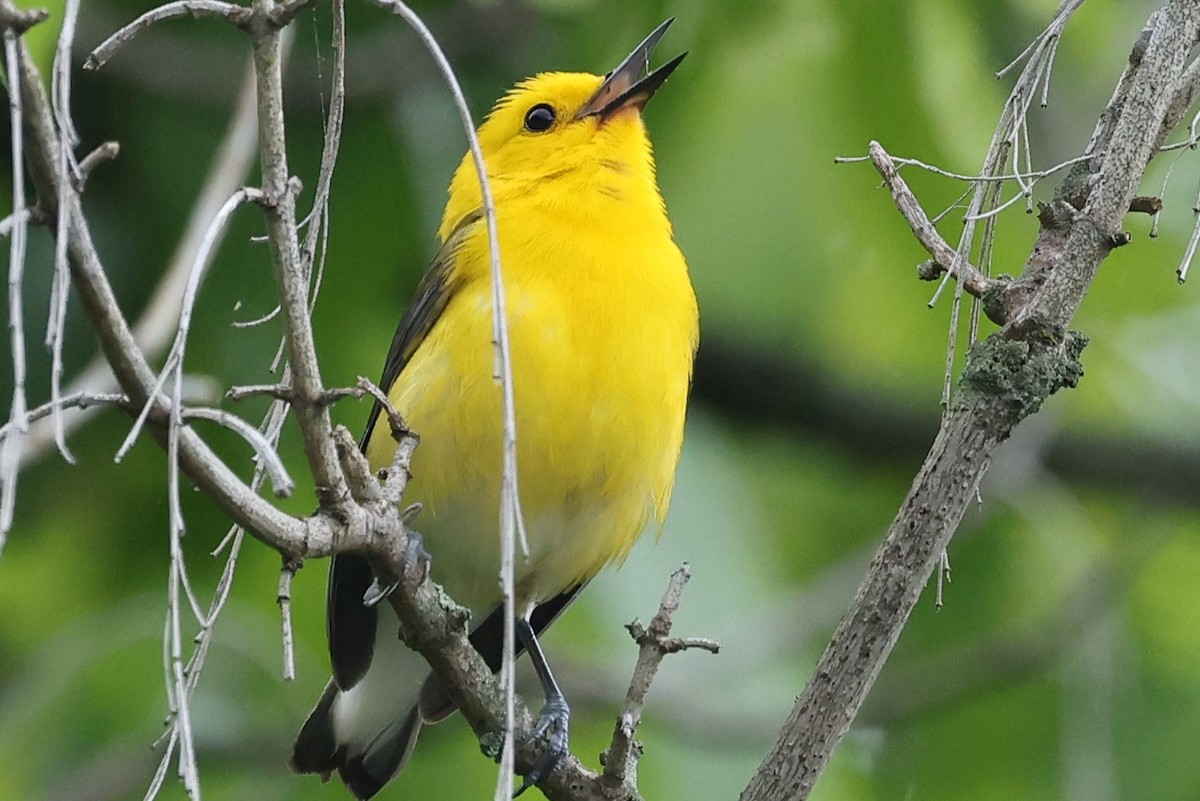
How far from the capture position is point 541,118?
447cm

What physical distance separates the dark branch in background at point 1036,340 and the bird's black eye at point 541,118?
1.97m

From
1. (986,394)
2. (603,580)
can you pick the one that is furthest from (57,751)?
(986,394)

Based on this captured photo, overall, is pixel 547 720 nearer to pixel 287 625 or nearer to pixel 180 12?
pixel 287 625

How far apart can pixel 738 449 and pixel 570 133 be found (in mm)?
1729

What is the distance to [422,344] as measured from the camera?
3.92 metres

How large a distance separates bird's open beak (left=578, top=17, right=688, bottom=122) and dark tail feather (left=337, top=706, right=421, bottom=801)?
5.37 feet

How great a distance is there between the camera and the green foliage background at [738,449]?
14.7 feet

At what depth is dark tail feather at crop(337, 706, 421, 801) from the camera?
427cm

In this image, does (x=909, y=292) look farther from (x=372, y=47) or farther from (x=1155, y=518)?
(x=372, y=47)

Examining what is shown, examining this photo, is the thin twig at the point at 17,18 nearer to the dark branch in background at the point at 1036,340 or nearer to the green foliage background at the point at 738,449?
the dark branch in background at the point at 1036,340

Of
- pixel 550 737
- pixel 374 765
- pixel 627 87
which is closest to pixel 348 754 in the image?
pixel 374 765

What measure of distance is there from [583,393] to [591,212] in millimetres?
553

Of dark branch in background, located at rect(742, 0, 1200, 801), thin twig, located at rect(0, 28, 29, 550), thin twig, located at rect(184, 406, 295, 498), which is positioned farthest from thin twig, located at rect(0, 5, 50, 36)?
dark branch in background, located at rect(742, 0, 1200, 801)

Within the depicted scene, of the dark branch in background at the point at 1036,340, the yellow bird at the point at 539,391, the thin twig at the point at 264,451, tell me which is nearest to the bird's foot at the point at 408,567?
the yellow bird at the point at 539,391
